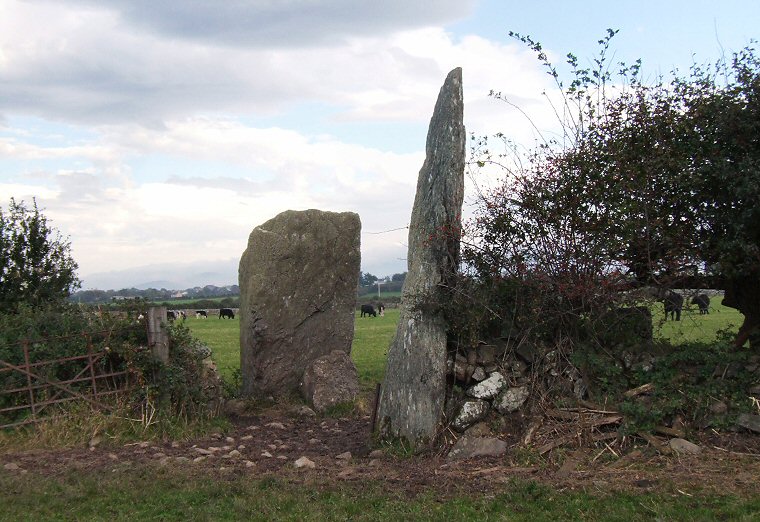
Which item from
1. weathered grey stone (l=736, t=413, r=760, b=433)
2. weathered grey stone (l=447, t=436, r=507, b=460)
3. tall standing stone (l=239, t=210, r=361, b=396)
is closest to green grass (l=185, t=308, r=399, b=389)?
tall standing stone (l=239, t=210, r=361, b=396)

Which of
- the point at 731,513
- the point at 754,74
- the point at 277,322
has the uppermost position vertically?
the point at 754,74

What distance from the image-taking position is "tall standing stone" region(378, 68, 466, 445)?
10.8 m

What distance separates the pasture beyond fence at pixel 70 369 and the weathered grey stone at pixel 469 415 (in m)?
5.04

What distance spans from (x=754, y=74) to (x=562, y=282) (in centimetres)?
385

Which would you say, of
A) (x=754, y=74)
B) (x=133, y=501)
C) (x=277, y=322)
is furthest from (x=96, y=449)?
(x=754, y=74)

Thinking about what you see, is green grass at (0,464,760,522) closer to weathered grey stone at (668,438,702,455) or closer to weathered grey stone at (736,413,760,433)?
weathered grey stone at (668,438,702,455)

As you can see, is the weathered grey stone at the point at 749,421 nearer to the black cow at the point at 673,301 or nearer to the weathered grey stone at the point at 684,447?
the weathered grey stone at the point at 684,447

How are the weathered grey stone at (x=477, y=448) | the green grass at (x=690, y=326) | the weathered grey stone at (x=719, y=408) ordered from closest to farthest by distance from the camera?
the weathered grey stone at (x=719, y=408) < the weathered grey stone at (x=477, y=448) < the green grass at (x=690, y=326)

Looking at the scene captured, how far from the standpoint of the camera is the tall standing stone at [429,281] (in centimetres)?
1080

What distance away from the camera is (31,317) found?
527 inches

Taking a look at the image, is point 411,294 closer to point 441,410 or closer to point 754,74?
point 441,410

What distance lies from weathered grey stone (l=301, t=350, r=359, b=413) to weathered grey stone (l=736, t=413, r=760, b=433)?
700 cm

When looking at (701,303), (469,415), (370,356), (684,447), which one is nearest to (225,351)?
(370,356)

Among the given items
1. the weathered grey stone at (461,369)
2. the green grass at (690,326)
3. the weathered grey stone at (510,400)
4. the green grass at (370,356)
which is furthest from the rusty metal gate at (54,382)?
the green grass at (690,326)
